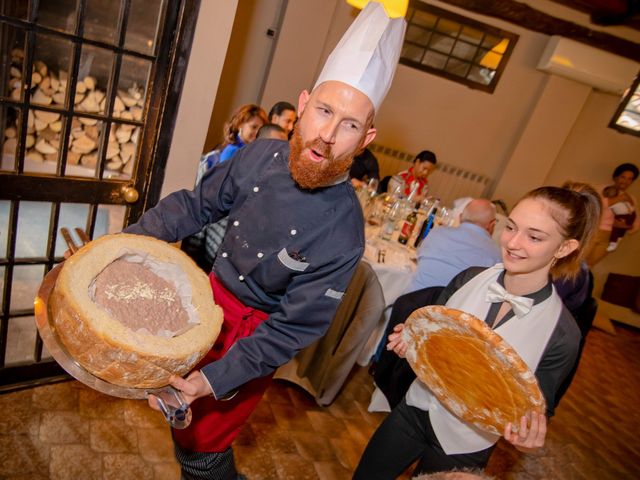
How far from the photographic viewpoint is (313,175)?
135cm

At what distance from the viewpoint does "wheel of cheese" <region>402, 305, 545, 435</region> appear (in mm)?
1262

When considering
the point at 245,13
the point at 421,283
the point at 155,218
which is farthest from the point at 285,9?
the point at 155,218

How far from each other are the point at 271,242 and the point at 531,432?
1057 millimetres

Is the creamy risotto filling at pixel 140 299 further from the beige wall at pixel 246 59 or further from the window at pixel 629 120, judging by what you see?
the window at pixel 629 120

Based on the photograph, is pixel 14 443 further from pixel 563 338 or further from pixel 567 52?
pixel 567 52

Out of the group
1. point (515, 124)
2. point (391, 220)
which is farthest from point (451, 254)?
point (515, 124)

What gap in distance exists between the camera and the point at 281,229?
1.42 meters

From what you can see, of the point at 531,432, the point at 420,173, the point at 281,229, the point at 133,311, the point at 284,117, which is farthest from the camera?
the point at 420,173

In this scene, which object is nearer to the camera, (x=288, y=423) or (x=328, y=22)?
(x=288, y=423)

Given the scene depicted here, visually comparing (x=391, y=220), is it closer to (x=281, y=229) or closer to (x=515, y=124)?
(x=281, y=229)

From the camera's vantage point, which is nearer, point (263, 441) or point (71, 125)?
point (71, 125)

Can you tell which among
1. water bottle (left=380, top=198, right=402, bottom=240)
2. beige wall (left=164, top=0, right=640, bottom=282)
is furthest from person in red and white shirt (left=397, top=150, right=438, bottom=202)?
beige wall (left=164, top=0, right=640, bottom=282)

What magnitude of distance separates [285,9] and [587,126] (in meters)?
5.79

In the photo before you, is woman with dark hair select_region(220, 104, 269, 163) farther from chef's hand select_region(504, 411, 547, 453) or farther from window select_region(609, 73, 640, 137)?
window select_region(609, 73, 640, 137)
